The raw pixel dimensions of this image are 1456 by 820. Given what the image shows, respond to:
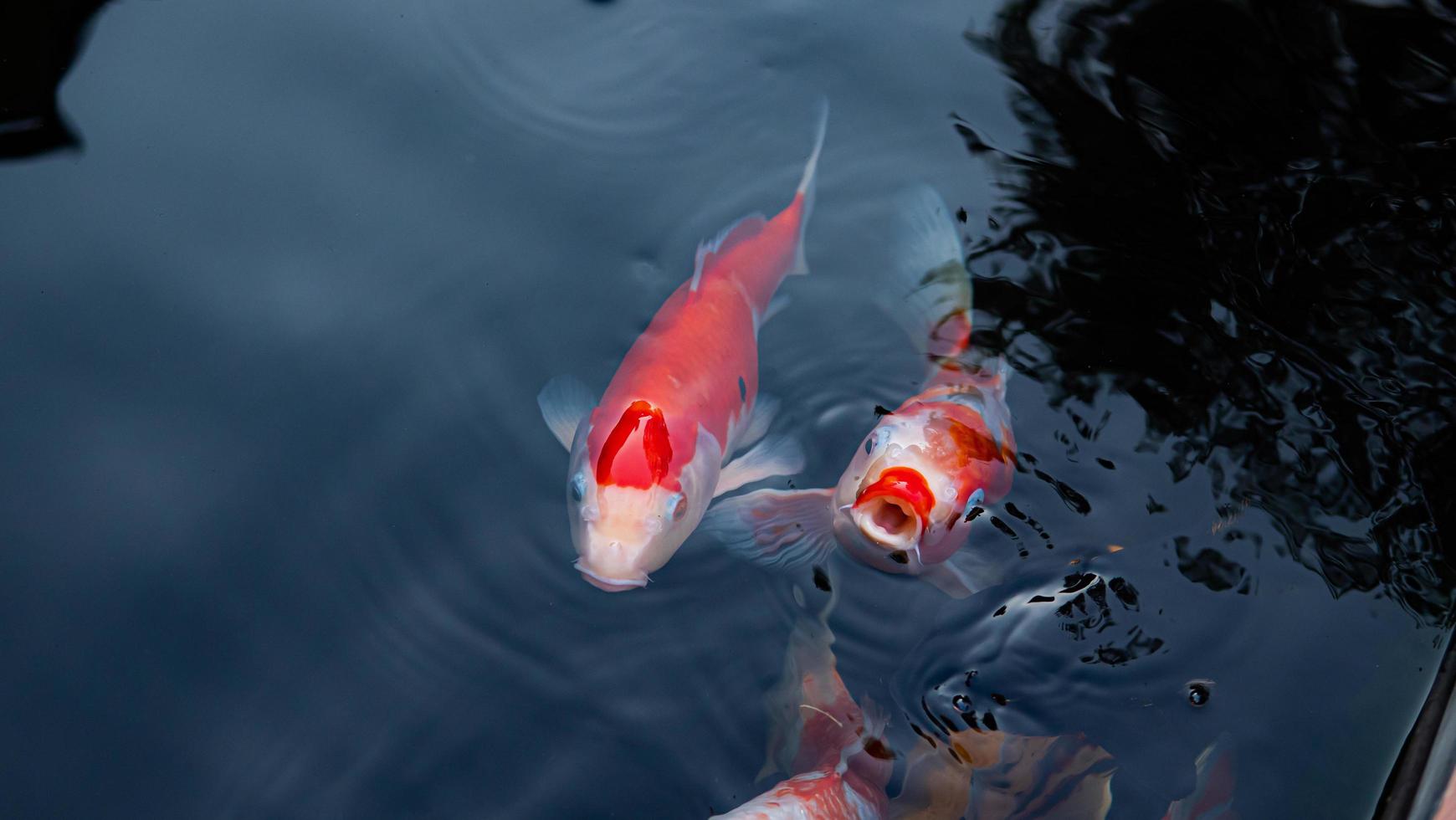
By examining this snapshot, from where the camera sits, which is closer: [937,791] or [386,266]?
[937,791]

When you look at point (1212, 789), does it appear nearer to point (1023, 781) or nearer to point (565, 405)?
point (1023, 781)

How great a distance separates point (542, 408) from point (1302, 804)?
2815 mm

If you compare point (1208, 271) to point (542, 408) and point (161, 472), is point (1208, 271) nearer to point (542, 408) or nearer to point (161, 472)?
point (542, 408)

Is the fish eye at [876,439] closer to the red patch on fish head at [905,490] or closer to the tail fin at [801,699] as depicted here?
the red patch on fish head at [905,490]

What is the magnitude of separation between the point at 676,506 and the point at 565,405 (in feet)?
2.03

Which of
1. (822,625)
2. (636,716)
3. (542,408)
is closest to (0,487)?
(542,408)

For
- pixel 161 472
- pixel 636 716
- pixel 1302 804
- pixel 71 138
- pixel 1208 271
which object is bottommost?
pixel 1302 804

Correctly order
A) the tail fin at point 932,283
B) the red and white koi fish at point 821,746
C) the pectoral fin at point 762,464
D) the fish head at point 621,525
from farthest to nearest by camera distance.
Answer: the tail fin at point 932,283, the pectoral fin at point 762,464, the fish head at point 621,525, the red and white koi fish at point 821,746

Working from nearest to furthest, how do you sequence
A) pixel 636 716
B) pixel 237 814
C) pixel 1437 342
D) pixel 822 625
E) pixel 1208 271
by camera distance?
1. pixel 237 814
2. pixel 636 716
3. pixel 822 625
4. pixel 1437 342
5. pixel 1208 271

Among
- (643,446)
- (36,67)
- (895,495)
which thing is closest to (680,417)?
(643,446)

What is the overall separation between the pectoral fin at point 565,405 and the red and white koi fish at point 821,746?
1043 mm

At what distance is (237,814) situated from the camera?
292 cm

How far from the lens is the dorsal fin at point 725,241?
3753mm

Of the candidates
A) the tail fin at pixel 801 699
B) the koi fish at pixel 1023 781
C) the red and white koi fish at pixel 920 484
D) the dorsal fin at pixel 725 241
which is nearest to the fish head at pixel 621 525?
the red and white koi fish at pixel 920 484
